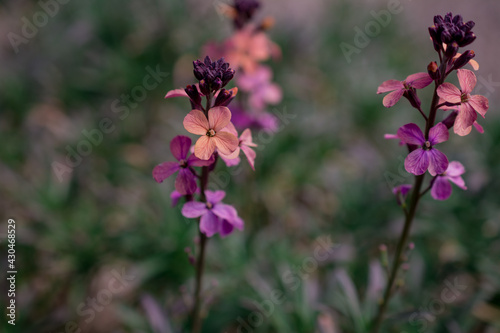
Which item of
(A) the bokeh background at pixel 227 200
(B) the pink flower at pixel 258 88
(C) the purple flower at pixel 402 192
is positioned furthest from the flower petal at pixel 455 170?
(B) the pink flower at pixel 258 88

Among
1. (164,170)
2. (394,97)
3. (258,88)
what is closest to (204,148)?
(164,170)

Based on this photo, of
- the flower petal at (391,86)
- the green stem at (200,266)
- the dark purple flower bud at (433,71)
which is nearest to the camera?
the dark purple flower bud at (433,71)

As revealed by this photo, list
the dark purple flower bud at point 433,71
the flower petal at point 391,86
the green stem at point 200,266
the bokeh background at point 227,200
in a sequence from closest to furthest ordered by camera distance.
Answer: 1. the dark purple flower bud at point 433,71
2. the flower petal at point 391,86
3. the green stem at point 200,266
4. the bokeh background at point 227,200

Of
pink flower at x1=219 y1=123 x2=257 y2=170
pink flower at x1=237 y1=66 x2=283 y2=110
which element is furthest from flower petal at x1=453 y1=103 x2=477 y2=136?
pink flower at x1=237 y1=66 x2=283 y2=110

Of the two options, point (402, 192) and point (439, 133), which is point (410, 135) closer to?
point (439, 133)

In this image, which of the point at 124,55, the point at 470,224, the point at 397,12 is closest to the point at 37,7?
the point at 124,55

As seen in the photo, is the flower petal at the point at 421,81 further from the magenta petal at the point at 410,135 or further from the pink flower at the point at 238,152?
the pink flower at the point at 238,152

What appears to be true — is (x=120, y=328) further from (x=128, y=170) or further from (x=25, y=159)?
(x=25, y=159)
